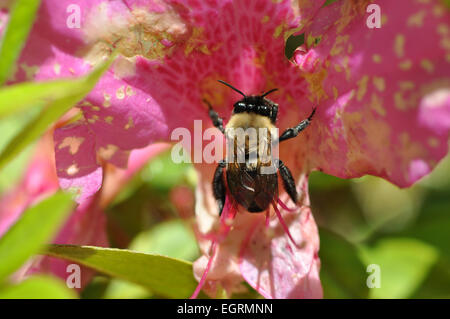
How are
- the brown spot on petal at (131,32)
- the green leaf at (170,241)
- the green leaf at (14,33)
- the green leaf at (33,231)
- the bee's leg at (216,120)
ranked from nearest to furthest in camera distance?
the green leaf at (33,231) → the green leaf at (14,33) → the brown spot on petal at (131,32) → the bee's leg at (216,120) → the green leaf at (170,241)

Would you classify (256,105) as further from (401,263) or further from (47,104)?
(401,263)

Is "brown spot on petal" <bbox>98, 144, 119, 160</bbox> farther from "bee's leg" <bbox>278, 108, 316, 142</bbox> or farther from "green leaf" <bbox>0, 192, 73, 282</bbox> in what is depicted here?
"green leaf" <bbox>0, 192, 73, 282</bbox>

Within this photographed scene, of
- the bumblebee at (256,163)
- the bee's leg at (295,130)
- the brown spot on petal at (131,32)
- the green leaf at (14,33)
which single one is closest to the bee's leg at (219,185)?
the bumblebee at (256,163)

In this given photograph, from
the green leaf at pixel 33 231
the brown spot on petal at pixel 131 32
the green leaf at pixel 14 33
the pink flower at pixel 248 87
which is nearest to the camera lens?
the green leaf at pixel 33 231

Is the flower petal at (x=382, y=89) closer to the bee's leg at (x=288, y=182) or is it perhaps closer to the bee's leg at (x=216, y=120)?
the bee's leg at (x=288, y=182)

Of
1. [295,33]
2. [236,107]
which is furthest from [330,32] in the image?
[236,107]

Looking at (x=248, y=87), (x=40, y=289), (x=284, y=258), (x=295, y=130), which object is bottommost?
(x=40, y=289)

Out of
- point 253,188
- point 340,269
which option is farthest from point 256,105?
point 340,269
